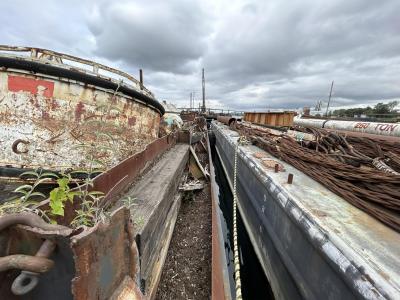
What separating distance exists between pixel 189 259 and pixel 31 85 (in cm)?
336

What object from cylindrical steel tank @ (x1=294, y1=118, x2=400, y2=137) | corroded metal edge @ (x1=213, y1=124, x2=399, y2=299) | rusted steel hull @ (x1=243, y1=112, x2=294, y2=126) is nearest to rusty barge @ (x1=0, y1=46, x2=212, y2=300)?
corroded metal edge @ (x1=213, y1=124, x2=399, y2=299)

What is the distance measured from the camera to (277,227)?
2.73 m

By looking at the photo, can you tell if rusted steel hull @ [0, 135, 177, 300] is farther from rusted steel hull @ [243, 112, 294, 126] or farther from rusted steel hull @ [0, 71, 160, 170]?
rusted steel hull @ [243, 112, 294, 126]

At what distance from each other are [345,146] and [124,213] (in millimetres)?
4239

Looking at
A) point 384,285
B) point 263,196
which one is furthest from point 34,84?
point 384,285

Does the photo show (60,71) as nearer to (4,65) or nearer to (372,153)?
(4,65)

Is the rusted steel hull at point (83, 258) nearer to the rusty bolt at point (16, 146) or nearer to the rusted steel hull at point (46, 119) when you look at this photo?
the rusted steel hull at point (46, 119)

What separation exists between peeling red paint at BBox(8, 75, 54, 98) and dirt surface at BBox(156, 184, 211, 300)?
2.95 m

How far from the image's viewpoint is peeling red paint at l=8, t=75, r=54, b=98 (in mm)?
3309

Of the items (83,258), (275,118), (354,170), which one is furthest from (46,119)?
(275,118)

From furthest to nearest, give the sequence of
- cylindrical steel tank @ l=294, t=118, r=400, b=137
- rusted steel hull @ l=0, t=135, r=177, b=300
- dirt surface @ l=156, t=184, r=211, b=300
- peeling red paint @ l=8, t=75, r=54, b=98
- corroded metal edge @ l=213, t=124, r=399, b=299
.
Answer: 1. cylindrical steel tank @ l=294, t=118, r=400, b=137
2. peeling red paint @ l=8, t=75, r=54, b=98
3. dirt surface @ l=156, t=184, r=211, b=300
4. corroded metal edge @ l=213, t=124, r=399, b=299
5. rusted steel hull @ l=0, t=135, r=177, b=300

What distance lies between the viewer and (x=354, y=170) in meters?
2.88

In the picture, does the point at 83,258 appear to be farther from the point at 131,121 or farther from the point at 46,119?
the point at 131,121

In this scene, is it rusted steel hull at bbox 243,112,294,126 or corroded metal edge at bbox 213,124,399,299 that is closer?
corroded metal edge at bbox 213,124,399,299
